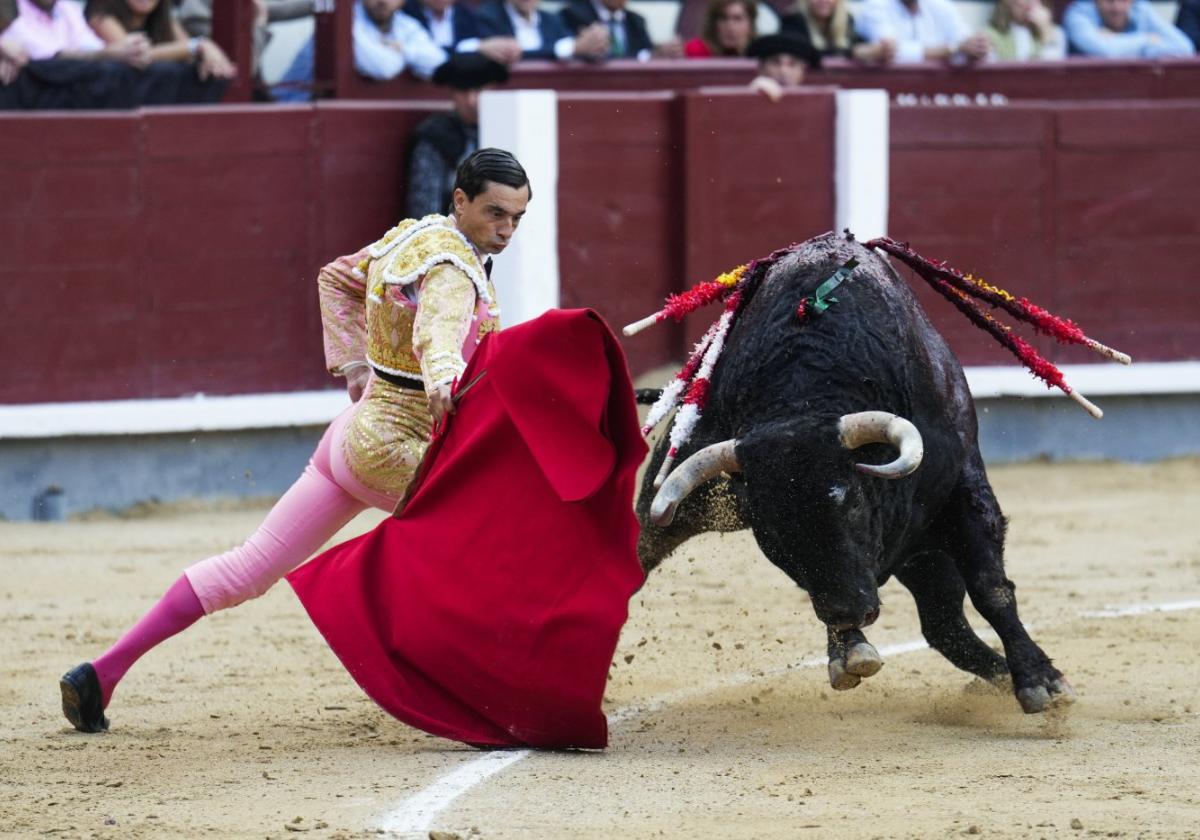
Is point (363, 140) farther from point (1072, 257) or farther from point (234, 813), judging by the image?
point (234, 813)

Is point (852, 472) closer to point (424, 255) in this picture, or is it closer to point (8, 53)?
point (424, 255)

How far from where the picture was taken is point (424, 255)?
364cm

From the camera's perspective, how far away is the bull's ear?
365cm

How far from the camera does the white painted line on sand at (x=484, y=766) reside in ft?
10.7

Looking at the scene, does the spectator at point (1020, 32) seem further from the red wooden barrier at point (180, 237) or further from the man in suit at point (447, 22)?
the red wooden barrier at point (180, 237)

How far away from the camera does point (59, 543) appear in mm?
6328

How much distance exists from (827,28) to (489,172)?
4903 mm

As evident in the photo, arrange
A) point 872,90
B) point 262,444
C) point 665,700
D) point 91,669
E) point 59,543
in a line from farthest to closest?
point 872,90
point 262,444
point 59,543
point 665,700
point 91,669

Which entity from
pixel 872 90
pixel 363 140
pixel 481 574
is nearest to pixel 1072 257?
pixel 872 90

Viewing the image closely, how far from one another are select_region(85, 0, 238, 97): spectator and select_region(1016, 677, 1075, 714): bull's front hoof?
410 centimetres

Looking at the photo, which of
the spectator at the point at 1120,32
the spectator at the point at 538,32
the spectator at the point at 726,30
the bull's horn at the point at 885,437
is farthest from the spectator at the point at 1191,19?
the bull's horn at the point at 885,437

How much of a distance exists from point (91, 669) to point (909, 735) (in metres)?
1.52

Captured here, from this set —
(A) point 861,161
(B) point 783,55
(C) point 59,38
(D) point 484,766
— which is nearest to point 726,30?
(B) point 783,55

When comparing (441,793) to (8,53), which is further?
(8,53)
